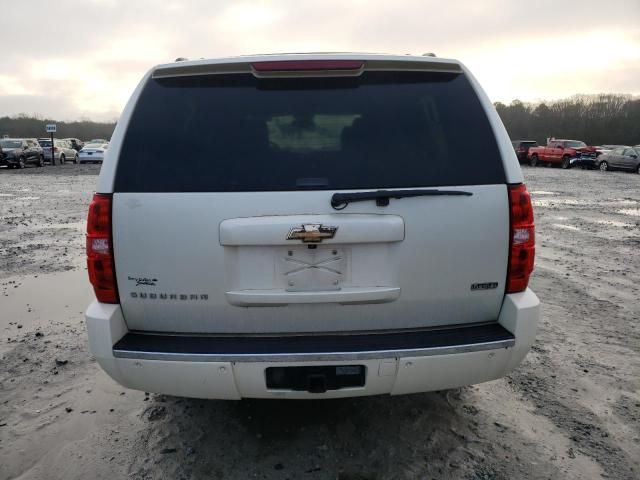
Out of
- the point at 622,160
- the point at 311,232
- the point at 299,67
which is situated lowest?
the point at 311,232

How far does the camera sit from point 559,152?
3466 centimetres

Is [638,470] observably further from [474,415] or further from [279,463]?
[279,463]

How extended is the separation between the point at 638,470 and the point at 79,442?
124 inches

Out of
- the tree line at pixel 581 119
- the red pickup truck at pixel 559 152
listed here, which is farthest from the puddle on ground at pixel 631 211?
the tree line at pixel 581 119

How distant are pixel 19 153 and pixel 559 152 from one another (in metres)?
36.8

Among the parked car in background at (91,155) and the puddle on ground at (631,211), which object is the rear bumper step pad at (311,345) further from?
the parked car in background at (91,155)

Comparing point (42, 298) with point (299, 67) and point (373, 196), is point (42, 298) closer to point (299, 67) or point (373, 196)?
point (299, 67)

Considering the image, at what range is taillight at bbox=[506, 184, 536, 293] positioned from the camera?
90.4 inches

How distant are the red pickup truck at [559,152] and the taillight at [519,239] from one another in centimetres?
3570

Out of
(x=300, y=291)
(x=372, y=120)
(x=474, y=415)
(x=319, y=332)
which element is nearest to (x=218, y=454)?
(x=319, y=332)

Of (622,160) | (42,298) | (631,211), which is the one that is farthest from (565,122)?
(42,298)

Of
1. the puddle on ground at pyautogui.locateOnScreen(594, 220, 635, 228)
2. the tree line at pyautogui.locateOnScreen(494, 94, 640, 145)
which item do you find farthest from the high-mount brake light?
the tree line at pyautogui.locateOnScreen(494, 94, 640, 145)

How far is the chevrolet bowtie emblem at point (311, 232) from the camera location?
213 centimetres

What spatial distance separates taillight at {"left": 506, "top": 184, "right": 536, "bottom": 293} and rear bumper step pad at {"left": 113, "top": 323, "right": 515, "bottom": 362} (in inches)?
10.5
